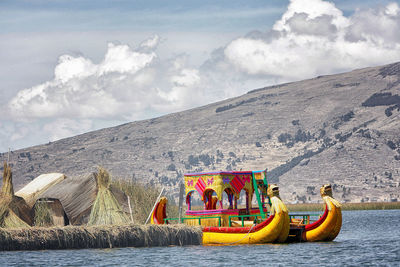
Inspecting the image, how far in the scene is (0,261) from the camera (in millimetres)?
35062

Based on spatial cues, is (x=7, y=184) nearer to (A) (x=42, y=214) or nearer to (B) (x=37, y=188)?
(A) (x=42, y=214)

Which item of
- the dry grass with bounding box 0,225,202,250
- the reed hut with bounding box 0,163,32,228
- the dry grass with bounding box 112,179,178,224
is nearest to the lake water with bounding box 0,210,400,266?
the dry grass with bounding box 0,225,202,250

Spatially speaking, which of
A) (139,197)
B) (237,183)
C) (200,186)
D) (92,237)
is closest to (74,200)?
(139,197)

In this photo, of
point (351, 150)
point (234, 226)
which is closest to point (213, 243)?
point (234, 226)

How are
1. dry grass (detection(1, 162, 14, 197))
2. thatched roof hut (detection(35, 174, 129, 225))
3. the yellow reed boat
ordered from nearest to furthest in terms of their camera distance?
the yellow reed boat → dry grass (detection(1, 162, 14, 197)) → thatched roof hut (detection(35, 174, 129, 225))

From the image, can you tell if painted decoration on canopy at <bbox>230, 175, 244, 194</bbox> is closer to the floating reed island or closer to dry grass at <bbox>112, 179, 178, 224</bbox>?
the floating reed island

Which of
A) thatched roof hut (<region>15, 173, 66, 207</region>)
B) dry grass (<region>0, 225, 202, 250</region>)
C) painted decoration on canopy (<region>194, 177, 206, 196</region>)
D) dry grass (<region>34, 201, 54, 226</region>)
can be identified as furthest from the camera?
thatched roof hut (<region>15, 173, 66, 207</region>)

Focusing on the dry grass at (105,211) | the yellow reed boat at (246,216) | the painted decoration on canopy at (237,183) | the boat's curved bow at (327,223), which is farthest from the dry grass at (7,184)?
the boat's curved bow at (327,223)

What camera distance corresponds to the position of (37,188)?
183 ft

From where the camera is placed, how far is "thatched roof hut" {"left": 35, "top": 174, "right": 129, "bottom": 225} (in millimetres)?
50656

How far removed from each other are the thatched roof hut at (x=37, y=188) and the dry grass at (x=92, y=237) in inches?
632

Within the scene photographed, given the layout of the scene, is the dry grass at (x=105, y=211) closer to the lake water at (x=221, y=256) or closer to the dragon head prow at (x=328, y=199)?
the lake water at (x=221, y=256)

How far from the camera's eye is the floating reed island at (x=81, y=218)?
37.5 metres

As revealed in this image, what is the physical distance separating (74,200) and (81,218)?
1.41 metres
